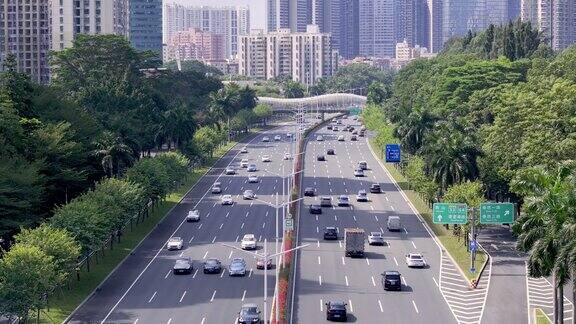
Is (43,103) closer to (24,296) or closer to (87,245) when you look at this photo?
(87,245)

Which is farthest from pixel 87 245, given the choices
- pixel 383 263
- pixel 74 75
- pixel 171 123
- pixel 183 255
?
pixel 74 75

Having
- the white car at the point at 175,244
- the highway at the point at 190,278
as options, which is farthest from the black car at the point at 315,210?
the white car at the point at 175,244

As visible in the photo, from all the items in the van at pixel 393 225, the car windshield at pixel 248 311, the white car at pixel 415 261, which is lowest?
the car windshield at pixel 248 311

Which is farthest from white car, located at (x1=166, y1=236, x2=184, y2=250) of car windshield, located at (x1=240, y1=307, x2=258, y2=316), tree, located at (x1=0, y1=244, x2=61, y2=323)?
car windshield, located at (x1=240, y1=307, x2=258, y2=316)

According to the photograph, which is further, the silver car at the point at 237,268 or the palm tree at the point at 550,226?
the silver car at the point at 237,268

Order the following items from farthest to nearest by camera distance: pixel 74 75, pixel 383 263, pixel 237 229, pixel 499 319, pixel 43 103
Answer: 1. pixel 74 75
2. pixel 43 103
3. pixel 237 229
4. pixel 383 263
5. pixel 499 319

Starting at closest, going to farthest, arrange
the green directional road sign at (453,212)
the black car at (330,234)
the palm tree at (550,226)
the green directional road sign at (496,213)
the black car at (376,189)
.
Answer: the palm tree at (550,226), the green directional road sign at (496,213), the green directional road sign at (453,212), the black car at (330,234), the black car at (376,189)

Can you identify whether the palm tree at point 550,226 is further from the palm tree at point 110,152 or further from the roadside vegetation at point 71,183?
the palm tree at point 110,152

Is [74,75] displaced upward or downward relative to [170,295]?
upward
